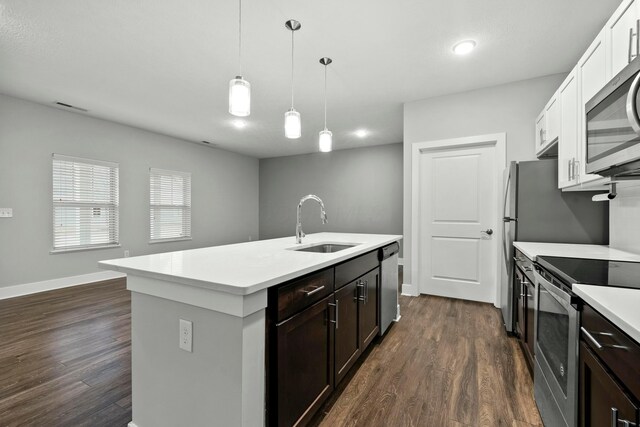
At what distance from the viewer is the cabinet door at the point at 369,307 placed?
7.02 ft

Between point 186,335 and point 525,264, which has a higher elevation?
point 525,264

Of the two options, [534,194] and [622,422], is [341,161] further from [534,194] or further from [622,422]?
[622,422]

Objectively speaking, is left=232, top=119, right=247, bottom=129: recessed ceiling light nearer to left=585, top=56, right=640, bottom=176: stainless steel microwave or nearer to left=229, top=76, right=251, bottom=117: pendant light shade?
left=229, top=76, right=251, bottom=117: pendant light shade

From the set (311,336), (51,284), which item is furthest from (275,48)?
(51,284)

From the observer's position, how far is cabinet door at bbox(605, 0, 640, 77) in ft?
4.80

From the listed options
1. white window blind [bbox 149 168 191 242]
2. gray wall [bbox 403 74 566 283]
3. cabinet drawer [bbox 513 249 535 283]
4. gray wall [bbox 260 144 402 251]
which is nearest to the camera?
cabinet drawer [bbox 513 249 535 283]

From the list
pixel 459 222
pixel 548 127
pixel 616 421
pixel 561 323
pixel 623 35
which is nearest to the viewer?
pixel 616 421

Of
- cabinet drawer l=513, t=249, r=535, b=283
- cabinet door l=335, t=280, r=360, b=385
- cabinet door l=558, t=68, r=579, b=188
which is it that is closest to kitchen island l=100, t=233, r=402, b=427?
cabinet door l=335, t=280, r=360, b=385

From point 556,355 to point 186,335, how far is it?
1694mm

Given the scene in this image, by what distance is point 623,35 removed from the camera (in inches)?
62.1

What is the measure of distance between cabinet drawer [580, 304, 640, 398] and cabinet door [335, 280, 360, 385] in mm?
1117

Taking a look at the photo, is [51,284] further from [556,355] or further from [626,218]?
[626,218]

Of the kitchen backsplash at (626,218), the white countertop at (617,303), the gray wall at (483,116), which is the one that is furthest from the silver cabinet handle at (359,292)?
the gray wall at (483,116)

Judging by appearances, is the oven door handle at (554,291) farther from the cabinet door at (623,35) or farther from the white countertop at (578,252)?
the cabinet door at (623,35)
